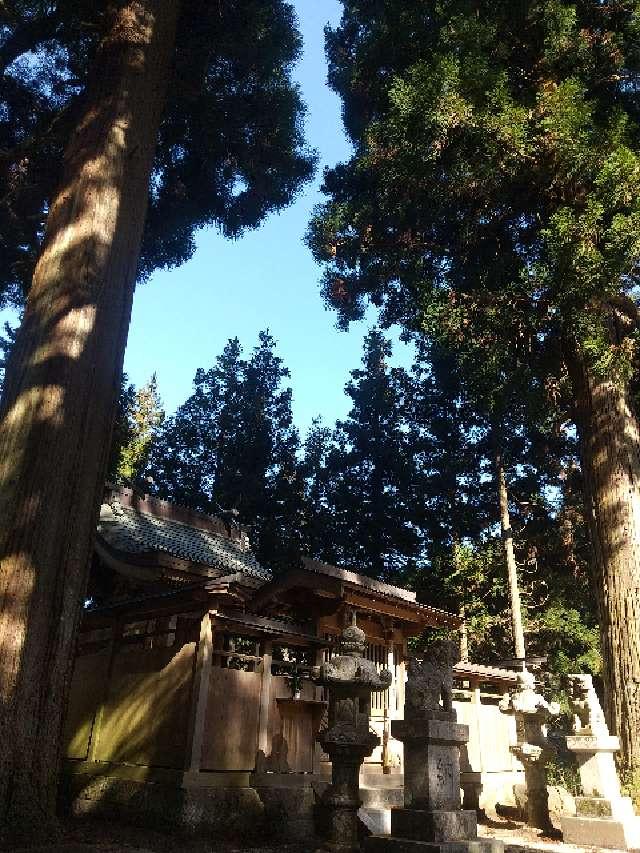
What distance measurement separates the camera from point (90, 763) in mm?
9234

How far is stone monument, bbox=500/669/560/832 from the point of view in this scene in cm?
1033

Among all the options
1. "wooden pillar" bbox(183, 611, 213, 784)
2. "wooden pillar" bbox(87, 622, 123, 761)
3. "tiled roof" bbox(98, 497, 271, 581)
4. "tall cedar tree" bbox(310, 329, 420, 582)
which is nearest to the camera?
"wooden pillar" bbox(183, 611, 213, 784)

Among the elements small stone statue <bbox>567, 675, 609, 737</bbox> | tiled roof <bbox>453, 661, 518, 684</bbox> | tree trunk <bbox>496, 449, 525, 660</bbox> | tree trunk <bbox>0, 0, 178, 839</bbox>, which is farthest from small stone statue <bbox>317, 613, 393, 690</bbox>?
tree trunk <bbox>496, 449, 525, 660</bbox>

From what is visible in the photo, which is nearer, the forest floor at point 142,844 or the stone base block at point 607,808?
the forest floor at point 142,844

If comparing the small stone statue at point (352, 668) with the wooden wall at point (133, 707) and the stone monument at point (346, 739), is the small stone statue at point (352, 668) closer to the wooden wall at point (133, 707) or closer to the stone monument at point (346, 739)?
the stone monument at point (346, 739)

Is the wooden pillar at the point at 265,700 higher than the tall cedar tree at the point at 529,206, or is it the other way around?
the tall cedar tree at the point at 529,206

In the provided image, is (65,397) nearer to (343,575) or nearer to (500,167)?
(343,575)

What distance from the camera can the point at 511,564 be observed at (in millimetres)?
20609

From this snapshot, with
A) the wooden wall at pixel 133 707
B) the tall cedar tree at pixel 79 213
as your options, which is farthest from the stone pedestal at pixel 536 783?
the tall cedar tree at pixel 79 213

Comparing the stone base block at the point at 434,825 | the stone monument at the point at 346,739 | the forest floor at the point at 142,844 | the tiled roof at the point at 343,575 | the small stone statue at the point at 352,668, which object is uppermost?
the tiled roof at the point at 343,575

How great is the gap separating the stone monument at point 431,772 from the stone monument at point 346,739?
534 millimetres

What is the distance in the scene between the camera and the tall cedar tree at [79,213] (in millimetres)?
5547

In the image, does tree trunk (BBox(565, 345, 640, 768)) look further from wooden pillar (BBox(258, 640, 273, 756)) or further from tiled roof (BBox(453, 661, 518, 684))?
wooden pillar (BBox(258, 640, 273, 756))

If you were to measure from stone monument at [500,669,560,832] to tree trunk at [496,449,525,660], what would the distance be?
6.69 m
